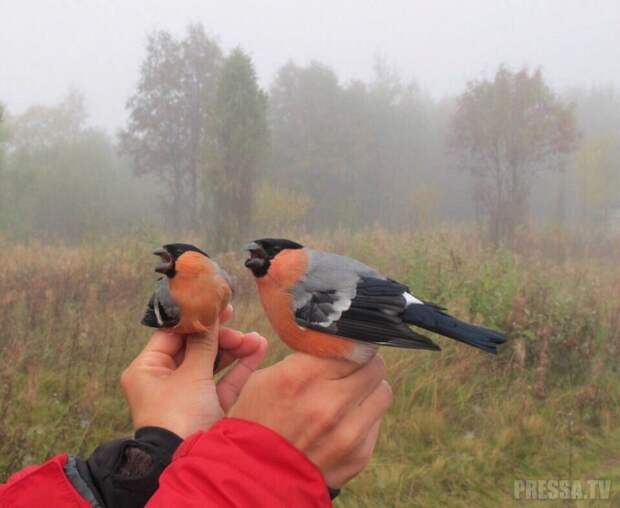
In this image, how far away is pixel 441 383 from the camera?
3.71 metres

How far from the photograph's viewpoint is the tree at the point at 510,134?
11.9m

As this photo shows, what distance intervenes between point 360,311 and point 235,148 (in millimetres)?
9203

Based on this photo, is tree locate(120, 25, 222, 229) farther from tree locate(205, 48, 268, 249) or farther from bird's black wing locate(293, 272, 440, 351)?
bird's black wing locate(293, 272, 440, 351)

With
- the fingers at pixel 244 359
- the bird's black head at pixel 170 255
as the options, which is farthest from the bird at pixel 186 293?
the fingers at pixel 244 359

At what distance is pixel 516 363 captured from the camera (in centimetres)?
390

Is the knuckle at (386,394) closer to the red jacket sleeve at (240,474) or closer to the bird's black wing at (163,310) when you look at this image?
the red jacket sleeve at (240,474)

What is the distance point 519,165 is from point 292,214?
562cm

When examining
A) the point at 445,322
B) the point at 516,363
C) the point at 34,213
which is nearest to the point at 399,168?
the point at 34,213

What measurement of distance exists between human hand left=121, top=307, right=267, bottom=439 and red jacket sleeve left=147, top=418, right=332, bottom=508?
31 centimetres

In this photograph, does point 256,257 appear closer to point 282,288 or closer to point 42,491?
point 282,288

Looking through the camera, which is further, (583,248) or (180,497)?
(583,248)

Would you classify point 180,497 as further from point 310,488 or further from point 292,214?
point 292,214
